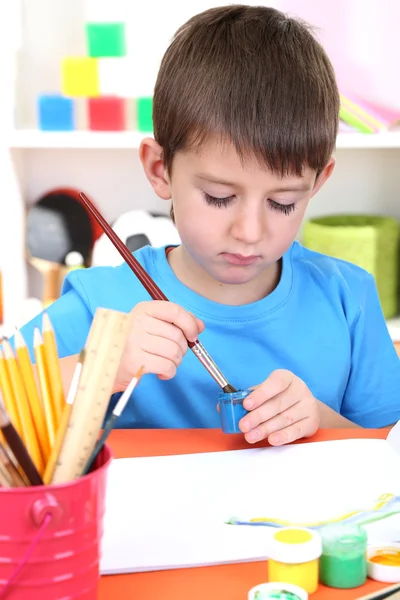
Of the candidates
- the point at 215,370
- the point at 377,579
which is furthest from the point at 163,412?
the point at 377,579

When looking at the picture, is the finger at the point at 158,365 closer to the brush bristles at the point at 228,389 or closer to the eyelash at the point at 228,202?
the brush bristles at the point at 228,389

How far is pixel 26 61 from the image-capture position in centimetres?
193

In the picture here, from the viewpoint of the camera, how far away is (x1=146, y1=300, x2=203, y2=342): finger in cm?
70

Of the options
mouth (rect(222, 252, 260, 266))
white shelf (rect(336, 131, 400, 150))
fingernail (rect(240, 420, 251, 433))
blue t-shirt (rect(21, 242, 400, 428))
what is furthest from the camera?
white shelf (rect(336, 131, 400, 150))

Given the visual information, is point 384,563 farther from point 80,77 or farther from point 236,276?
point 80,77

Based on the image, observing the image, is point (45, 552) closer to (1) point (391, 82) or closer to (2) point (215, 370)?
(2) point (215, 370)

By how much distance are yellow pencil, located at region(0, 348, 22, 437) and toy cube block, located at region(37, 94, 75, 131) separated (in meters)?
1.43

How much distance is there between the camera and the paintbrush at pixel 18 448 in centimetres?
39

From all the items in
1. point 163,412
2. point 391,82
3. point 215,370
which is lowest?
point 163,412

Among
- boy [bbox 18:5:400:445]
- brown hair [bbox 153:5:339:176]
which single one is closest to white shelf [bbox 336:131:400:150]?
boy [bbox 18:5:400:445]

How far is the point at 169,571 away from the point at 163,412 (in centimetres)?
40

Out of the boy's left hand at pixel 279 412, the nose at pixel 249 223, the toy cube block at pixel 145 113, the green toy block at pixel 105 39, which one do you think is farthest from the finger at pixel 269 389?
the green toy block at pixel 105 39

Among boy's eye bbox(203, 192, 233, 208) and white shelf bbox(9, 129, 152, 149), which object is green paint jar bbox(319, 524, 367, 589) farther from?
white shelf bbox(9, 129, 152, 149)

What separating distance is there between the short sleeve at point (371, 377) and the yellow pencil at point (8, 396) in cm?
56
